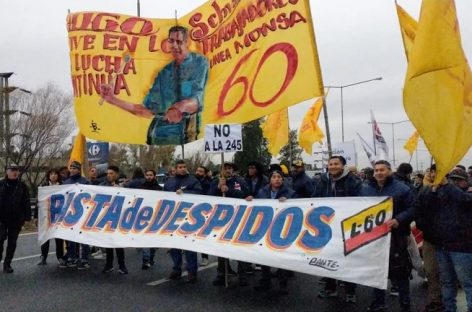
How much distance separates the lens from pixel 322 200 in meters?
6.44

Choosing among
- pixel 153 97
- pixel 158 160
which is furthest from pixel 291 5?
pixel 158 160

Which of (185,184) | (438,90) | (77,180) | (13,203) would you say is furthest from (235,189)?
(13,203)

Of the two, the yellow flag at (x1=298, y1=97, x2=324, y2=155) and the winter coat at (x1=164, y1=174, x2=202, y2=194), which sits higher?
the yellow flag at (x1=298, y1=97, x2=324, y2=155)

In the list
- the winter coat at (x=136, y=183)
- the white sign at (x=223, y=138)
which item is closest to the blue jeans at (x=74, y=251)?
the winter coat at (x=136, y=183)

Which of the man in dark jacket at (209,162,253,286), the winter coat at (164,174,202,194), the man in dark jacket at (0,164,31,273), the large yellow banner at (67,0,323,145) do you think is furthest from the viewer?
the man in dark jacket at (0,164,31,273)

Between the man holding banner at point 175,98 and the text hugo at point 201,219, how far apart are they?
137 cm

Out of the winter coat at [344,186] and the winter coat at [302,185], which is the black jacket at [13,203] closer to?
the winter coat at [302,185]

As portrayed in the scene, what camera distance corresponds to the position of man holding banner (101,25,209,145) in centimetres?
855

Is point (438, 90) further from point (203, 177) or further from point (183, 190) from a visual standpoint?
point (203, 177)

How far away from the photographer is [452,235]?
548 centimetres

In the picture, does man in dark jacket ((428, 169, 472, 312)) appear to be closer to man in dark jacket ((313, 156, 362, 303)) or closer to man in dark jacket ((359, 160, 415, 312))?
man in dark jacket ((359, 160, 415, 312))

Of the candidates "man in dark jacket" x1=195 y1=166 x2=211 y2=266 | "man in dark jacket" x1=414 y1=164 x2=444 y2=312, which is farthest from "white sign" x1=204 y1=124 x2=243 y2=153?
"man in dark jacket" x1=414 y1=164 x2=444 y2=312

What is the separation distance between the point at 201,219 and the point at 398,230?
2746 mm
